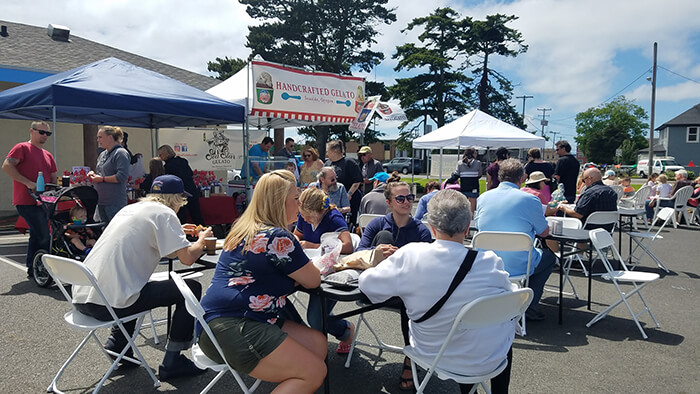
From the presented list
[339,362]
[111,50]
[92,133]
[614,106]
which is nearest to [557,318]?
[339,362]

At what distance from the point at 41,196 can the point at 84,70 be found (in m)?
2.52

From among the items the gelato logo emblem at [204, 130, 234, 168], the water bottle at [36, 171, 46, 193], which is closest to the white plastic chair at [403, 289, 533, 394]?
the water bottle at [36, 171, 46, 193]

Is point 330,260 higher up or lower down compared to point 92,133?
lower down

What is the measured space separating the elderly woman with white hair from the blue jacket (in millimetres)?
1086

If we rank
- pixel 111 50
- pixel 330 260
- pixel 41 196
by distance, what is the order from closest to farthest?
pixel 330 260
pixel 41 196
pixel 111 50

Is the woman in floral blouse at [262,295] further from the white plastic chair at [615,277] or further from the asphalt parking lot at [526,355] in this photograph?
the white plastic chair at [615,277]

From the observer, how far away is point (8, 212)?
10.9 meters

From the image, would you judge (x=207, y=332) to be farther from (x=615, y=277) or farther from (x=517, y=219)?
Result: (x=615, y=277)

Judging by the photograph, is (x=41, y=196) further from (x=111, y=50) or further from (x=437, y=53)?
(x=437, y=53)

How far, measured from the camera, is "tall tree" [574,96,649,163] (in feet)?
187

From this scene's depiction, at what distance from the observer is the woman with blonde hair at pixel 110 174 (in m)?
5.78

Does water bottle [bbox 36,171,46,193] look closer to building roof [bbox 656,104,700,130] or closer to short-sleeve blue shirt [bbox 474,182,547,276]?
short-sleeve blue shirt [bbox 474,182,547,276]

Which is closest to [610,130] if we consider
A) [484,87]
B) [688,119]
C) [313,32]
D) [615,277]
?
[688,119]

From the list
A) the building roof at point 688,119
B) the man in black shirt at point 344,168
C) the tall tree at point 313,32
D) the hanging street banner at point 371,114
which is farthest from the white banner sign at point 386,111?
the building roof at point 688,119
